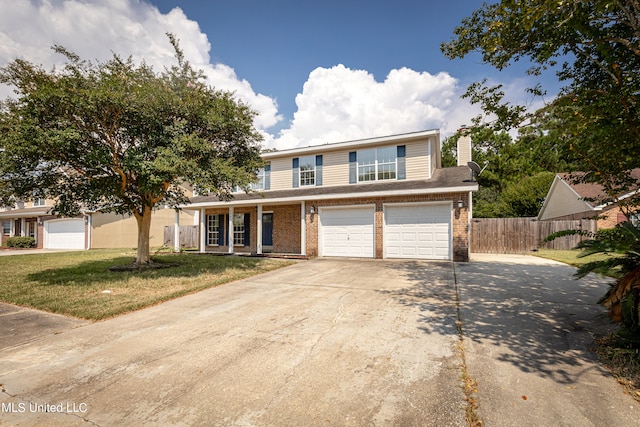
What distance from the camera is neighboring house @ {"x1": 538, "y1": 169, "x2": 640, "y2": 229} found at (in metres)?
17.7

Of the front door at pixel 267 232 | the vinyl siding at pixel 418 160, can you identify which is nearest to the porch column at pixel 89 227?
the front door at pixel 267 232

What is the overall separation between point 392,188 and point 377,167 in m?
2.13

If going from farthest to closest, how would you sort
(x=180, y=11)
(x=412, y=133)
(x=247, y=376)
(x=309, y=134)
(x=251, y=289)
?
(x=309, y=134) < (x=412, y=133) < (x=180, y=11) < (x=251, y=289) < (x=247, y=376)

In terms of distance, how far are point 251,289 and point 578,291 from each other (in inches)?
300

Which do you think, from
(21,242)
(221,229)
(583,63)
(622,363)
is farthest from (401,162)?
(21,242)

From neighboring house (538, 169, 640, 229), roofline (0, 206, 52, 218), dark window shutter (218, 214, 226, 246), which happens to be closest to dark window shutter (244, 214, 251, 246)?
dark window shutter (218, 214, 226, 246)

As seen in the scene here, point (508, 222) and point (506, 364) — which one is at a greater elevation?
point (508, 222)

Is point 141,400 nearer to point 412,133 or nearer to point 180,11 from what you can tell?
point 180,11

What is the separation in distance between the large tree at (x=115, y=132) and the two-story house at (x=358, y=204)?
4.18m

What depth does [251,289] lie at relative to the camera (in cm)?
738

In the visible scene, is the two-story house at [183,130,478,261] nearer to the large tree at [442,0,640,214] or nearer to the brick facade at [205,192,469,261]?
the brick facade at [205,192,469,261]

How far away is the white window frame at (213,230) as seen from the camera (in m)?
18.1

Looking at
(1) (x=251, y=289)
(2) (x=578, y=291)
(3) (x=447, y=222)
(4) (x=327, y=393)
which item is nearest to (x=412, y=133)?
(3) (x=447, y=222)

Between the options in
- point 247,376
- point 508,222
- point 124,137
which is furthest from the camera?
point 508,222
